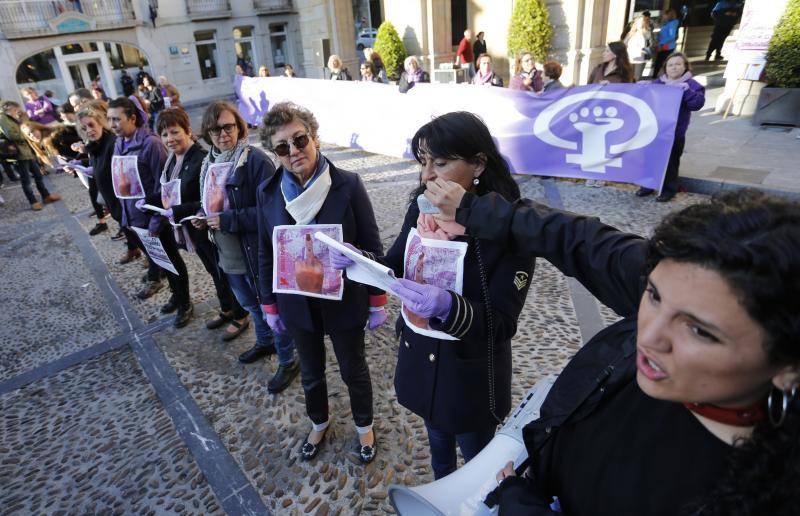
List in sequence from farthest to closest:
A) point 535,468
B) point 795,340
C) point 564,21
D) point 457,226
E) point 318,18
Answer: point 318,18 < point 564,21 < point 457,226 < point 535,468 < point 795,340

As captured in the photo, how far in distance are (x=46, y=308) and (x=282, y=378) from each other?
3.51 meters

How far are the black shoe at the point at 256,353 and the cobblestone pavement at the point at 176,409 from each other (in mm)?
90

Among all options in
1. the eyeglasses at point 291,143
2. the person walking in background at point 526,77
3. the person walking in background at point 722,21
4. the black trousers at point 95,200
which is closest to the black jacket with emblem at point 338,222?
the eyeglasses at point 291,143

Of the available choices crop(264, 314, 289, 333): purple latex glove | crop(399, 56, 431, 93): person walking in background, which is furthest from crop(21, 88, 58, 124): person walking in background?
crop(264, 314, 289, 333): purple latex glove

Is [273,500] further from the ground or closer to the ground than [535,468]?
closer to the ground

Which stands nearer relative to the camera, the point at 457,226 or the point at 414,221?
the point at 457,226

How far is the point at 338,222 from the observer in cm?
251

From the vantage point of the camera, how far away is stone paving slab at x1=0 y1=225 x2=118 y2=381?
4.46m

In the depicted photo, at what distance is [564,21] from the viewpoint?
510 inches

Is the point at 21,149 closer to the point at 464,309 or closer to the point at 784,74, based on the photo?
the point at 464,309

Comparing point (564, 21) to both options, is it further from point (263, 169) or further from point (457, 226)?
point (457, 226)

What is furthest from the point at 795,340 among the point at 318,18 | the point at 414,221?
the point at 318,18

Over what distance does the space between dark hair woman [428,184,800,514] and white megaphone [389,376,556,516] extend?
0.60 ft

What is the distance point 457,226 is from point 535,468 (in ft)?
2.83
